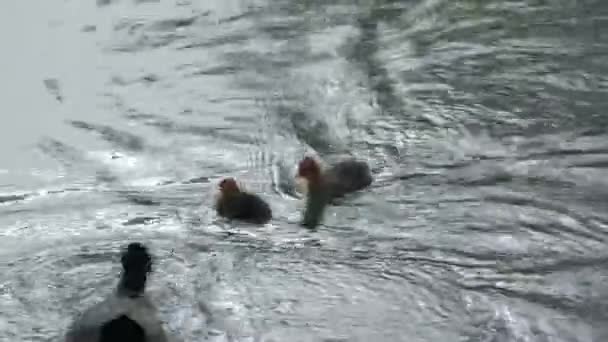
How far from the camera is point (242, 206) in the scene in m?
5.25

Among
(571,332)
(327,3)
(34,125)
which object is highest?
(327,3)

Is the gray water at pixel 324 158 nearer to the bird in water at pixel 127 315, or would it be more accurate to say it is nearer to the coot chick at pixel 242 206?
the coot chick at pixel 242 206

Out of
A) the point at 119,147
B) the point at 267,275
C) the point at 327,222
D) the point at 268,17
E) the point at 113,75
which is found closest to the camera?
the point at 267,275

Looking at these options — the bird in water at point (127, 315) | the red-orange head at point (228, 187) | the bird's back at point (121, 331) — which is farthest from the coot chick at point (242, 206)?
the bird's back at point (121, 331)

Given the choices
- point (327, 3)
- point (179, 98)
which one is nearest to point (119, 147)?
point (179, 98)

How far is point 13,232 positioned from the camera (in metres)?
5.46

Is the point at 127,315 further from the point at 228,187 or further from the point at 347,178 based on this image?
the point at 347,178

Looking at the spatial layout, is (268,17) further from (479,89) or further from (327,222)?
(327,222)

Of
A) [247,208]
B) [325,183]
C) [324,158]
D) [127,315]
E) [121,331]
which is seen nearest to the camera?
[121,331]

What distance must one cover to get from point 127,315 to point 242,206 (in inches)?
53.4

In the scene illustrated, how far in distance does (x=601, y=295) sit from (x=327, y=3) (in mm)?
5082

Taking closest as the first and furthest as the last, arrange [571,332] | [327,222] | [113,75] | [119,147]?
[571,332]
[327,222]
[119,147]
[113,75]

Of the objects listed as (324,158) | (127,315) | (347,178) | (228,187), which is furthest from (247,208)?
(127,315)

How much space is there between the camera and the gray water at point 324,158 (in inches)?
177
